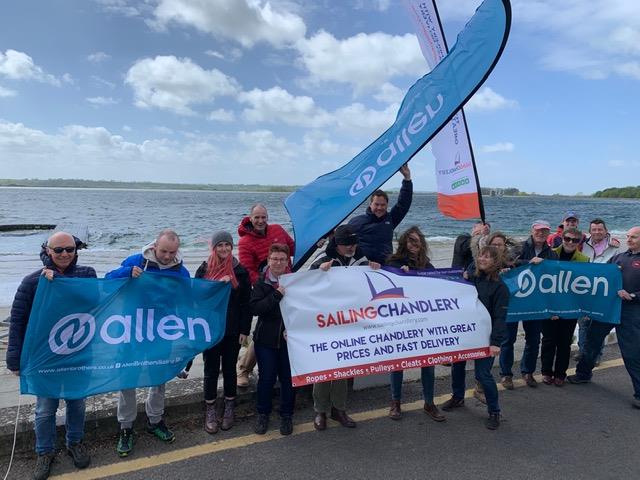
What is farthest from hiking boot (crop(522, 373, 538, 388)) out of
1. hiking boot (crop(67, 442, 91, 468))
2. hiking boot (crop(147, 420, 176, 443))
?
hiking boot (crop(67, 442, 91, 468))

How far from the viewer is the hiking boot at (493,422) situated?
4074 mm

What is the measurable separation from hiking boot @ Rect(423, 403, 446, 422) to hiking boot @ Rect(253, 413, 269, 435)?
1572 millimetres

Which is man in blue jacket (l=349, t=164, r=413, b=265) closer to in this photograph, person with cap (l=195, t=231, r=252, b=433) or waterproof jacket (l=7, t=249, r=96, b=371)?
person with cap (l=195, t=231, r=252, b=433)

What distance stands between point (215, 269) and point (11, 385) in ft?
8.02

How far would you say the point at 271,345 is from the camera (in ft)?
13.0

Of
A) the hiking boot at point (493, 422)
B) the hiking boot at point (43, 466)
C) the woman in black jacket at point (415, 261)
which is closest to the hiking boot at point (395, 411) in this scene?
the woman in black jacket at point (415, 261)

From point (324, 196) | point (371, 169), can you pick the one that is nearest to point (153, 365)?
point (324, 196)

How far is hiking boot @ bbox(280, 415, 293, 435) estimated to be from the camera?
386 centimetres

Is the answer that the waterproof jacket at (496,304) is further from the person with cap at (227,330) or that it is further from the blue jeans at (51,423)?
the blue jeans at (51,423)

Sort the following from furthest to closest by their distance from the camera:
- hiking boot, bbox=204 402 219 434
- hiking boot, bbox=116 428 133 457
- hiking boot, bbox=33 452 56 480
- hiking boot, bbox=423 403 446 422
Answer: hiking boot, bbox=423 403 446 422
hiking boot, bbox=204 402 219 434
hiking boot, bbox=116 428 133 457
hiking boot, bbox=33 452 56 480

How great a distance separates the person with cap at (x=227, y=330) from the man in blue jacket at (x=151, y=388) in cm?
33

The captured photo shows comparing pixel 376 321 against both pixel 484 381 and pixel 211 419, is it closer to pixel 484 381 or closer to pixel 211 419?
pixel 484 381

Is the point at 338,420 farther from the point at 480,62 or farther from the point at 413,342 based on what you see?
the point at 480,62

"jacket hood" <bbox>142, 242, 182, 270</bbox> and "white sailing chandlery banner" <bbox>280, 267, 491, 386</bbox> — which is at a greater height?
"jacket hood" <bbox>142, 242, 182, 270</bbox>
